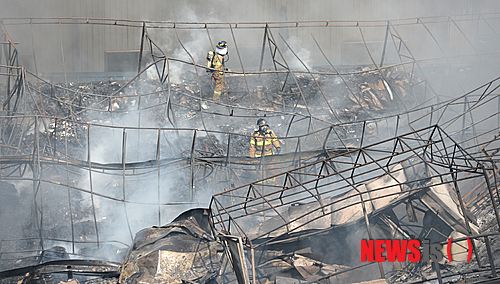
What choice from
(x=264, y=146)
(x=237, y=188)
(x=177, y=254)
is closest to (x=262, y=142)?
(x=264, y=146)

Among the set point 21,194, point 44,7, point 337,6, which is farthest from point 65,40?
point 337,6

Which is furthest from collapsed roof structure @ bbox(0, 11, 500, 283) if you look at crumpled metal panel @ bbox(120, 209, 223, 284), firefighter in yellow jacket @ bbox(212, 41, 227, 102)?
firefighter in yellow jacket @ bbox(212, 41, 227, 102)

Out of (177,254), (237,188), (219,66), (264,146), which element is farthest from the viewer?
(219,66)

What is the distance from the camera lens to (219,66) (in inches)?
583

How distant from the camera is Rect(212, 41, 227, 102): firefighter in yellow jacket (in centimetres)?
1460

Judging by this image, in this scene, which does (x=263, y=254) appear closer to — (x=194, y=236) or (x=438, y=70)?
(x=194, y=236)

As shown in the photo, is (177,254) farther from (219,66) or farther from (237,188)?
(219,66)

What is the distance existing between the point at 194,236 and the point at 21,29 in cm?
1477

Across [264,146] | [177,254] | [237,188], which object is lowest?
[177,254]

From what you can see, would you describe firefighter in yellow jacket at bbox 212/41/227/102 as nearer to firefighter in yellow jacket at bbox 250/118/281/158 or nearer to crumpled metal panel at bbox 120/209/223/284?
firefighter in yellow jacket at bbox 250/118/281/158

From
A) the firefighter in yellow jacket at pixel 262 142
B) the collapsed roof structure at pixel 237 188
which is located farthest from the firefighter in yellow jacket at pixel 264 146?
the collapsed roof structure at pixel 237 188

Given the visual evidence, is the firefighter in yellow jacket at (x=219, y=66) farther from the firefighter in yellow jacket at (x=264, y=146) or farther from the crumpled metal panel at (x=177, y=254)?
the crumpled metal panel at (x=177, y=254)

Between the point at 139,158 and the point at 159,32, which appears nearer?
the point at 139,158

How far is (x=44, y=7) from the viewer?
59.1ft
